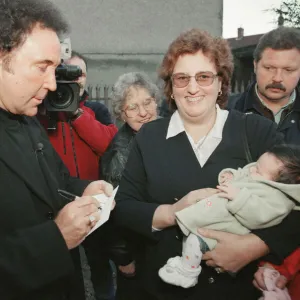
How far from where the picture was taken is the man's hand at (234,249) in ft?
5.84

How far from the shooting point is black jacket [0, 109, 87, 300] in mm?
1449

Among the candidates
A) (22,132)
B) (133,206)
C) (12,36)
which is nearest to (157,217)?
(133,206)

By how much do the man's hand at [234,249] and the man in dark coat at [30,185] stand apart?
2.18ft

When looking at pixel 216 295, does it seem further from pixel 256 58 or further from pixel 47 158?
pixel 256 58

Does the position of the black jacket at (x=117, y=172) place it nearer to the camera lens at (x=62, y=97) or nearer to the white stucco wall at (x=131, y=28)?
the camera lens at (x=62, y=97)

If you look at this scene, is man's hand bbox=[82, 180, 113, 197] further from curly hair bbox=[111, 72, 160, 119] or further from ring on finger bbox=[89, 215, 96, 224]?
curly hair bbox=[111, 72, 160, 119]

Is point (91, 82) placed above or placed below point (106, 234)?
above

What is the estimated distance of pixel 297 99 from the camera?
9.95 ft

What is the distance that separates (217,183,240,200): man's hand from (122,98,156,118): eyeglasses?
1580 millimetres

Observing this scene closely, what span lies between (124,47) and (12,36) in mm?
14069

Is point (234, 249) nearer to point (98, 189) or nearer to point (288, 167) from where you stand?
point (288, 167)

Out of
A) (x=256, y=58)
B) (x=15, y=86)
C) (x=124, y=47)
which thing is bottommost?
(x=15, y=86)

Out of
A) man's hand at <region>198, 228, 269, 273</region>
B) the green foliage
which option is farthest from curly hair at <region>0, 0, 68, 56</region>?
the green foliage

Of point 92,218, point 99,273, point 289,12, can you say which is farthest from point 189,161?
point 289,12
